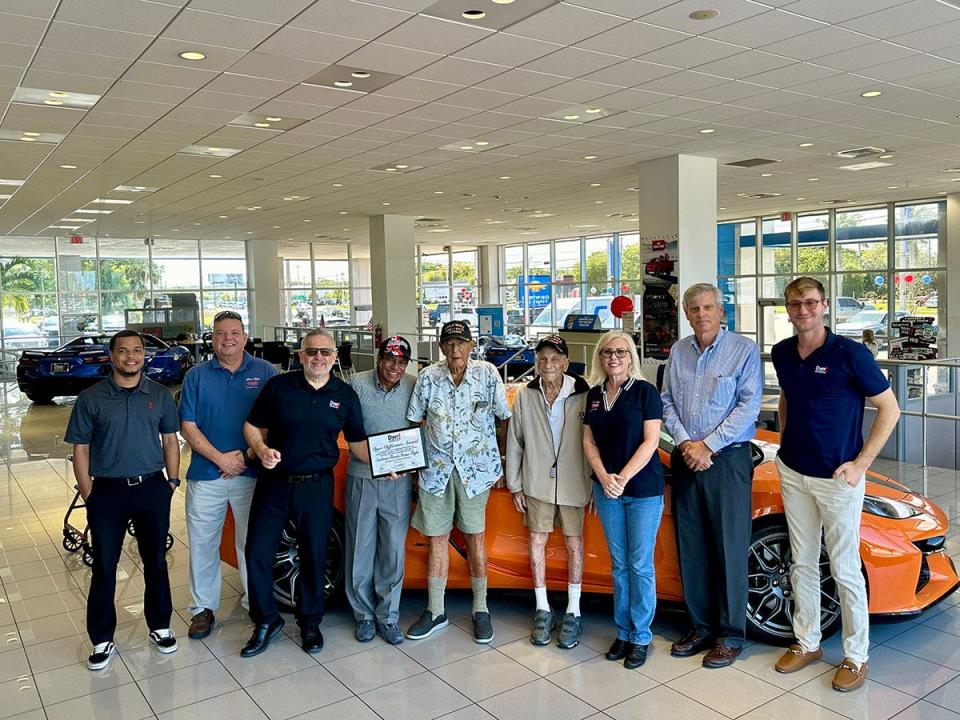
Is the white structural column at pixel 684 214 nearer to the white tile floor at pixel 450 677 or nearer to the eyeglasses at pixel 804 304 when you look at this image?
the white tile floor at pixel 450 677

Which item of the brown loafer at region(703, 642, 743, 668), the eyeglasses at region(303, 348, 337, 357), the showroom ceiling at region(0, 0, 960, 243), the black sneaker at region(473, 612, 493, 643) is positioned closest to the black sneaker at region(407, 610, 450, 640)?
the black sneaker at region(473, 612, 493, 643)

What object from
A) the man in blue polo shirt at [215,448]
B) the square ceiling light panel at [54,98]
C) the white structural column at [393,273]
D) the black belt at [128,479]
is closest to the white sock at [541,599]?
the man in blue polo shirt at [215,448]

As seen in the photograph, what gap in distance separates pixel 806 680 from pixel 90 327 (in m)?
24.9

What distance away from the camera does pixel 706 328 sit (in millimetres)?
3760

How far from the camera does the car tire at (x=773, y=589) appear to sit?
12.6 ft

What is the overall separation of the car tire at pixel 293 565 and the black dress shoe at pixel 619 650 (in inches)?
57.8

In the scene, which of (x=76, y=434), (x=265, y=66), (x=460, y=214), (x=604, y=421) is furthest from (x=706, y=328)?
(x=460, y=214)

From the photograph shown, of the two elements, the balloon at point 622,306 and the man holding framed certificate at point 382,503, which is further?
the balloon at point 622,306

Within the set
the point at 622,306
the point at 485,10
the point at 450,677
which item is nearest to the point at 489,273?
the point at 622,306

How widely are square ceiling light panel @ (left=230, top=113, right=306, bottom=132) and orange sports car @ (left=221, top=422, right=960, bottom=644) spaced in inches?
201

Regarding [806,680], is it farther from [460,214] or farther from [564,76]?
[460,214]

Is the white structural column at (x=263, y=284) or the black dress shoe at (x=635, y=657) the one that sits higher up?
the white structural column at (x=263, y=284)

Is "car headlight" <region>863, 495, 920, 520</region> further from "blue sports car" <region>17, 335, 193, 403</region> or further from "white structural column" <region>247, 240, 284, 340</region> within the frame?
"white structural column" <region>247, 240, 284, 340</region>

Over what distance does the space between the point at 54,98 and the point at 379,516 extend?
5.45 m
